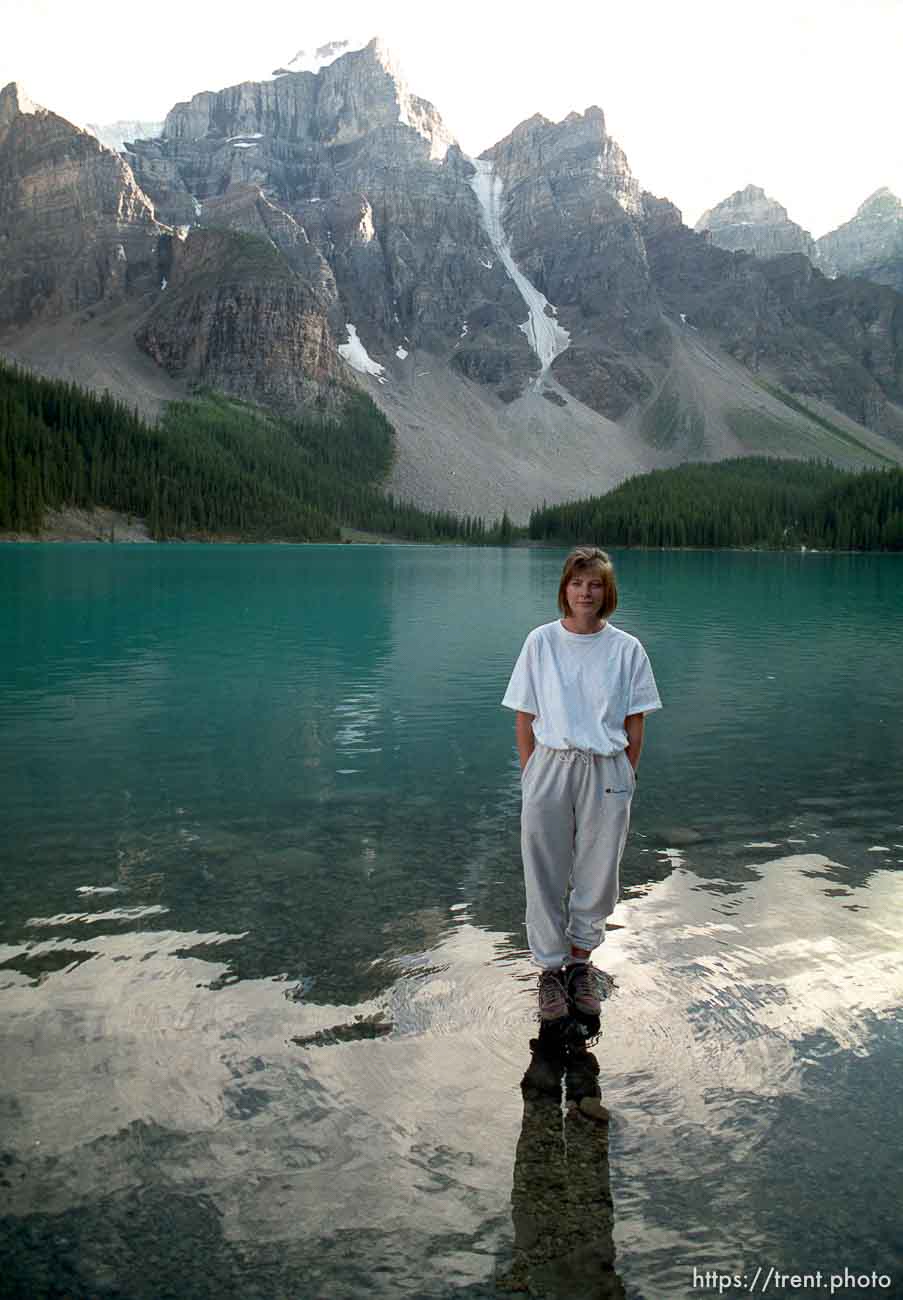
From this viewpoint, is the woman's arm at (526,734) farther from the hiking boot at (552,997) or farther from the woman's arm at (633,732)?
the hiking boot at (552,997)

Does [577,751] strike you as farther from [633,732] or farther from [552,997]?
[552,997]

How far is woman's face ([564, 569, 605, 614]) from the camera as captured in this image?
6.71 metres

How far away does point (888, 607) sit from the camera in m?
57.0

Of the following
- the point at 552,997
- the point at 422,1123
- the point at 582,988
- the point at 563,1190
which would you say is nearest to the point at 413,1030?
the point at 552,997

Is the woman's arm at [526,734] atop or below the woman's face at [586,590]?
below

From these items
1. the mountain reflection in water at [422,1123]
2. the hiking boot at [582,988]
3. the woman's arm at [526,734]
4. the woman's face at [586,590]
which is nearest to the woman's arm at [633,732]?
the woman's arm at [526,734]

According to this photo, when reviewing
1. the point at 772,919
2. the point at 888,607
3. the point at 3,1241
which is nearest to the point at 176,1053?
the point at 3,1241

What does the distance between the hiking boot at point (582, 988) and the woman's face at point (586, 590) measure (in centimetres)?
270

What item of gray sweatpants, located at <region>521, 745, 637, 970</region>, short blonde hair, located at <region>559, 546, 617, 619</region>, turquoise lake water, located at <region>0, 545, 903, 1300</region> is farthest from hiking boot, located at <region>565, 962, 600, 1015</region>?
short blonde hair, located at <region>559, 546, 617, 619</region>

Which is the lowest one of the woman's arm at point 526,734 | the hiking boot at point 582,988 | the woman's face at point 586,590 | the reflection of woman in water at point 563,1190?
the reflection of woman in water at point 563,1190

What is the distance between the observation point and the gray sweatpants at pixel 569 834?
6738 millimetres

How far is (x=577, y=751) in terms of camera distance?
6.70 meters

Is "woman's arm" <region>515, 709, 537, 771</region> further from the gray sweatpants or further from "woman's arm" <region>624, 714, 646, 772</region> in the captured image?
"woman's arm" <region>624, 714, 646, 772</region>

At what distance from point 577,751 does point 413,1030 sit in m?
2.28
